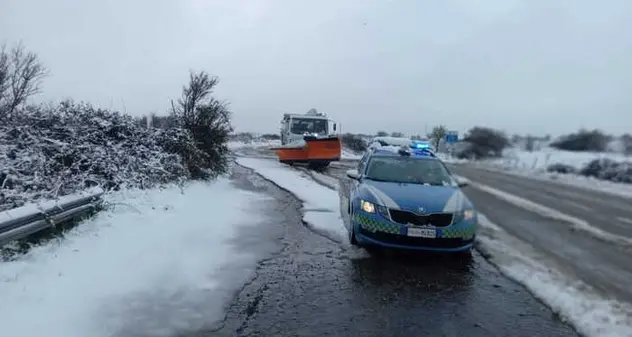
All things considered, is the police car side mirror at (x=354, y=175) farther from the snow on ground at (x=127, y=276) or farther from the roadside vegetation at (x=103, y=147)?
the roadside vegetation at (x=103, y=147)

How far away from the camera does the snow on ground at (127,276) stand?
4508 mm

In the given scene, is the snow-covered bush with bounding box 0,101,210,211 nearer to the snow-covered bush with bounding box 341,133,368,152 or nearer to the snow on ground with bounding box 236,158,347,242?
the snow on ground with bounding box 236,158,347,242

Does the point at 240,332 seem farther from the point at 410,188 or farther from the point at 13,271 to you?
the point at 410,188

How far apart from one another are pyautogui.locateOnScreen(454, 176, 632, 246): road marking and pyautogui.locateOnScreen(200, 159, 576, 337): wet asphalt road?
142 inches

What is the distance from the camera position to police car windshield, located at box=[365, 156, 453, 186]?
28.6 feet

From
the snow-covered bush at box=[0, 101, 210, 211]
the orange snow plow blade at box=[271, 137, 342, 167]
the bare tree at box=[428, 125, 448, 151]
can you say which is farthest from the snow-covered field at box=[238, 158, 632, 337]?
the bare tree at box=[428, 125, 448, 151]

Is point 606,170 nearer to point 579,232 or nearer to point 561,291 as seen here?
point 579,232

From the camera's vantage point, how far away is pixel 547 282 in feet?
20.8

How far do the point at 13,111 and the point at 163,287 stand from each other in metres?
7.31

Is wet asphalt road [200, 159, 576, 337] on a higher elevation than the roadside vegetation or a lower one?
lower

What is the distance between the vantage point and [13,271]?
17.5ft

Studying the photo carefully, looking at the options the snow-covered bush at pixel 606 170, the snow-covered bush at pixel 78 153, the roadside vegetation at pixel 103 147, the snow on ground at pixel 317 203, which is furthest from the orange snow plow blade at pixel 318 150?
the snow-covered bush at pixel 606 170

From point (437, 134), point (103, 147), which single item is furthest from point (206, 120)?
point (437, 134)

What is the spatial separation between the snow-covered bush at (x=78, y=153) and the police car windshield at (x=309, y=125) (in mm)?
12736
